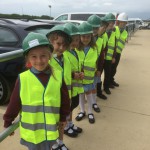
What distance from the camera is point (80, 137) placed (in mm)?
3254

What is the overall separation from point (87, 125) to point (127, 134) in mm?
562

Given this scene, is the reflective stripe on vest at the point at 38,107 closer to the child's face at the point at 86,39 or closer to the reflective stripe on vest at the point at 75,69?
the reflective stripe on vest at the point at 75,69

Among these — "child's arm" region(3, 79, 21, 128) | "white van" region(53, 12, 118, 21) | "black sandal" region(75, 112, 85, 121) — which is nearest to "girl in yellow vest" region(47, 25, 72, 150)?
"child's arm" region(3, 79, 21, 128)

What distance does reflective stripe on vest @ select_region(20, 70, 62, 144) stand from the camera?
5.99 feet

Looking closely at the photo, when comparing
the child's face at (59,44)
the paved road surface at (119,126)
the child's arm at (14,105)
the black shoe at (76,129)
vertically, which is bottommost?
the paved road surface at (119,126)

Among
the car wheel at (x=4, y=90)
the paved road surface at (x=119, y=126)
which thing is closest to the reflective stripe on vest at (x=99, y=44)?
the paved road surface at (x=119, y=126)

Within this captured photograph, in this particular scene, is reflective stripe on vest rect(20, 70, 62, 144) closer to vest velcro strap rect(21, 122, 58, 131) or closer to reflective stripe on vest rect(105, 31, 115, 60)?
vest velcro strap rect(21, 122, 58, 131)

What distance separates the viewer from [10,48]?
4.01 meters

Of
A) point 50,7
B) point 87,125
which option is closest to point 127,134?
point 87,125

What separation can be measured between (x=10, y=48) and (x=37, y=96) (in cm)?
237

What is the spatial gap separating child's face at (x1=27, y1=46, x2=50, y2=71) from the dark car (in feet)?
6.63

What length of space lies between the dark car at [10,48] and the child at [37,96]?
1997mm

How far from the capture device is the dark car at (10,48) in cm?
387

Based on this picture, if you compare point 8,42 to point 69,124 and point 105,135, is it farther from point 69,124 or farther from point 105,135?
point 105,135
